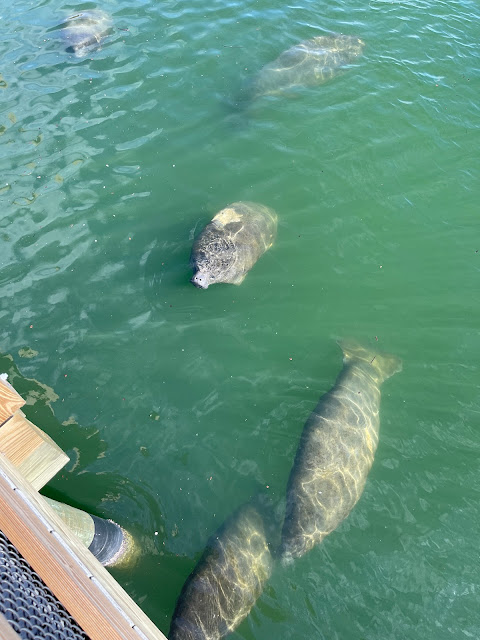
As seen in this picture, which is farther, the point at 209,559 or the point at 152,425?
the point at 152,425

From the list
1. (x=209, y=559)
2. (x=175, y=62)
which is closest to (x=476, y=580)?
(x=209, y=559)

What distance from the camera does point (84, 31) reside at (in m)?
11.4

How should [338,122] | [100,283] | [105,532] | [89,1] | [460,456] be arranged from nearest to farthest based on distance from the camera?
[105,532] < [460,456] < [100,283] < [338,122] < [89,1]

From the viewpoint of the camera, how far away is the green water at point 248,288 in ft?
19.5

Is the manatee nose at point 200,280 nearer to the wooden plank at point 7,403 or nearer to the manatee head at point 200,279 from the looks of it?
the manatee head at point 200,279

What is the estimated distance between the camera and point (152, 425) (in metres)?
6.66

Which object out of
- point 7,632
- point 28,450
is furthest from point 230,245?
point 7,632

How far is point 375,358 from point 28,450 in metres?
4.93

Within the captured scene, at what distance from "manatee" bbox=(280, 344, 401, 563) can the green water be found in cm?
24

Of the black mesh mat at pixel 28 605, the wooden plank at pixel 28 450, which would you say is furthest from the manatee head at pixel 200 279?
the black mesh mat at pixel 28 605

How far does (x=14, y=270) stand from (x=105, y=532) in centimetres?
438

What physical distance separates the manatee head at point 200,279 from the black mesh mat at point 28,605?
520cm

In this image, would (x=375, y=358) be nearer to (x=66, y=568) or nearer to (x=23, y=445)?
(x=23, y=445)

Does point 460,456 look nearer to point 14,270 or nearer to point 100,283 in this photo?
point 100,283
